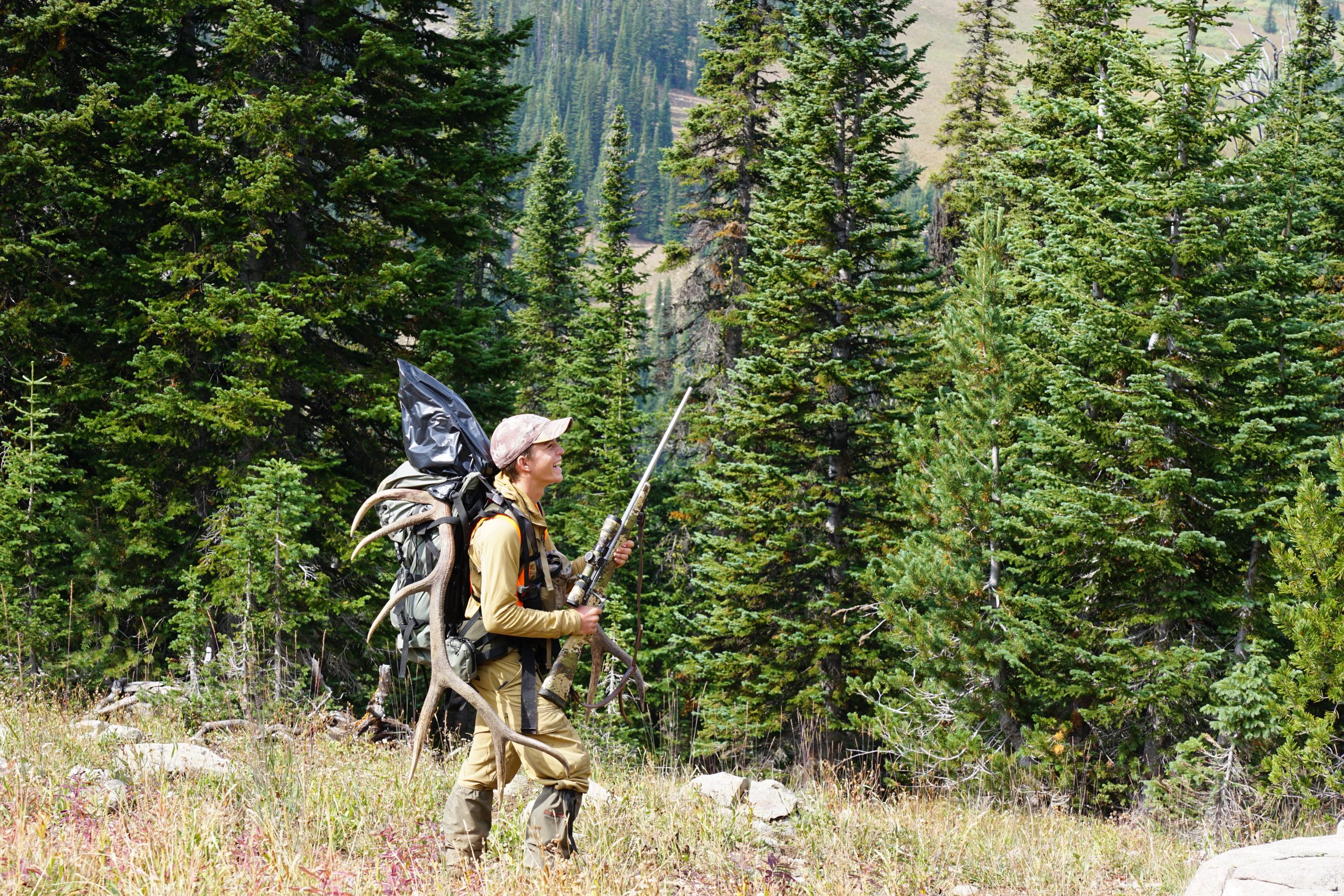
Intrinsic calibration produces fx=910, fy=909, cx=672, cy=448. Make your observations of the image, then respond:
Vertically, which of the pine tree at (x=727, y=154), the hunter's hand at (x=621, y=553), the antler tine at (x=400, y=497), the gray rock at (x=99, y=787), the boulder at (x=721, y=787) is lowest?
the boulder at (x=721, y=787)

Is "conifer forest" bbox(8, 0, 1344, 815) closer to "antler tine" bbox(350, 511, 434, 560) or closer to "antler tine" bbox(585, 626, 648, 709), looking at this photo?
"antler tine" bbox(585, 626, 648, 709)

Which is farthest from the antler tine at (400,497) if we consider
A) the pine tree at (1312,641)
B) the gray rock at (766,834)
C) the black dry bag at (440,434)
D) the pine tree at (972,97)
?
the pine tree at (972,97)

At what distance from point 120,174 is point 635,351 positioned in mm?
16681

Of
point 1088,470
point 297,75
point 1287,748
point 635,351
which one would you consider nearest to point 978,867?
point 1287,748

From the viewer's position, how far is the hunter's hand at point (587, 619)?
168 inches

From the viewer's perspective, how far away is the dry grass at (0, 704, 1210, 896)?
3.82 meters

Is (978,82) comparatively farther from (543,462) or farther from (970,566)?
(543,462)

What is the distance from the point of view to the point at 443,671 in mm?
4164

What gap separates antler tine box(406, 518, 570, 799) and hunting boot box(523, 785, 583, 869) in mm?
168

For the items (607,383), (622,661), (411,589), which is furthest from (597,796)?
(607,383)

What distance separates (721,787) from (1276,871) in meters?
3.44

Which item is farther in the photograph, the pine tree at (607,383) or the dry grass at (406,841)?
the pine tree at (607,383)

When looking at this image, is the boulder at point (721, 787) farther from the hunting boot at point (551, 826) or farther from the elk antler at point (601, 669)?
the hunting boot at point (551, 826)

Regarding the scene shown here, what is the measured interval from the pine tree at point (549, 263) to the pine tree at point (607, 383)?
2394 mm
